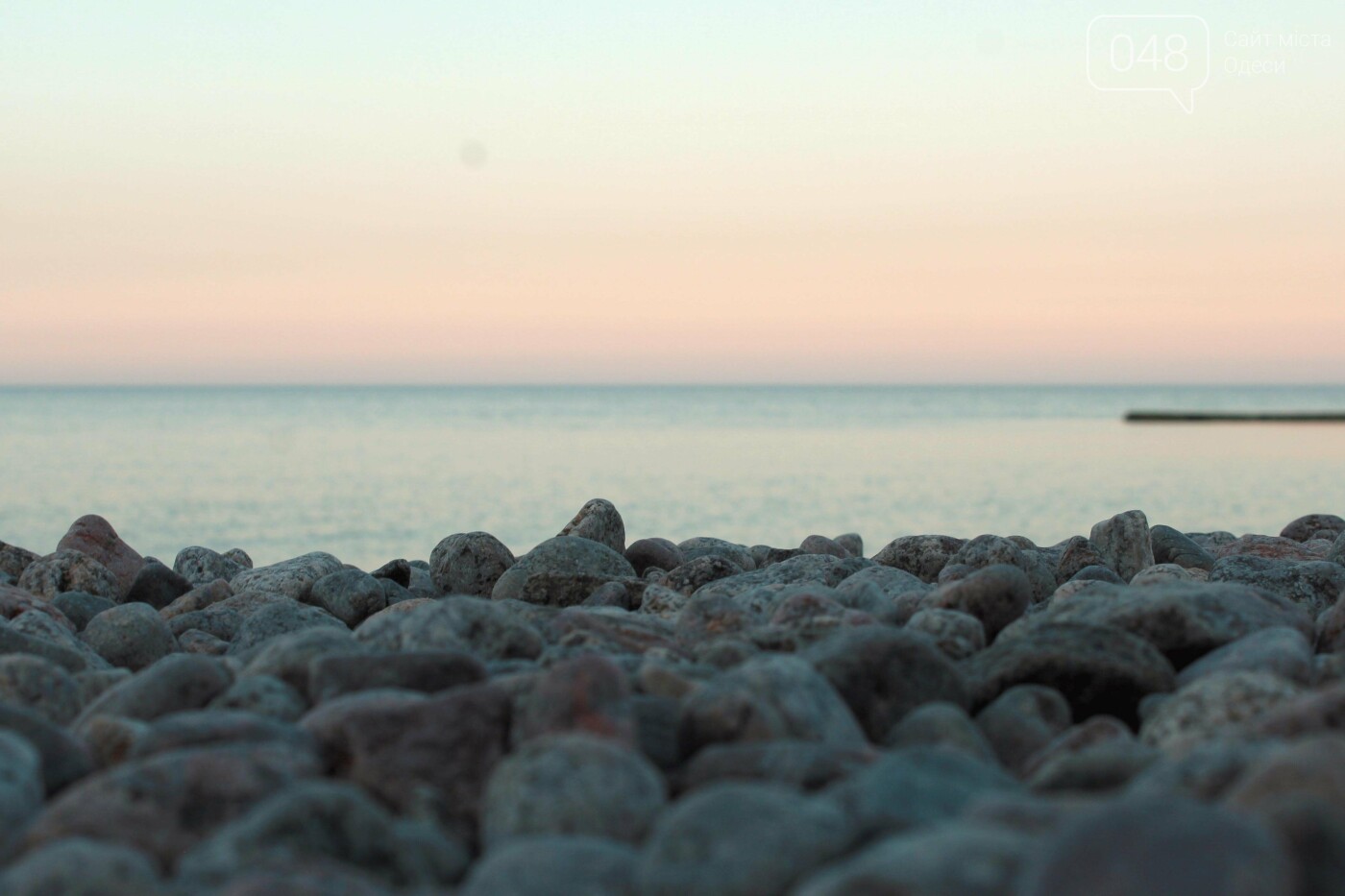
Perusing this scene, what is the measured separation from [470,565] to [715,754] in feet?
17.9

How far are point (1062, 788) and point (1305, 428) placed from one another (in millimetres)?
65697

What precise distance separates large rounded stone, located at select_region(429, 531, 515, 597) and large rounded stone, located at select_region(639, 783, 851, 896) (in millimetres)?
5861

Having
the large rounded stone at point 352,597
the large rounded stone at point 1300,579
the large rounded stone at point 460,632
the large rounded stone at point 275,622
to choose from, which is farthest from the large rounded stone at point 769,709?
the large rounded stone at point 352,597

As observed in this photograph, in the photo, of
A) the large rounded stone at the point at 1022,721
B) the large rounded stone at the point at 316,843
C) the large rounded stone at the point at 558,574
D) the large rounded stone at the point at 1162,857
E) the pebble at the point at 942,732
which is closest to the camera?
the large rounded stone at the point at 1162,857

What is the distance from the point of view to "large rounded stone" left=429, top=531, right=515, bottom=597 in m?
8.24

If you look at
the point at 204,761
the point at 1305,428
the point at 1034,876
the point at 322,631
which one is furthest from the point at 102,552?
the point at 1305,428

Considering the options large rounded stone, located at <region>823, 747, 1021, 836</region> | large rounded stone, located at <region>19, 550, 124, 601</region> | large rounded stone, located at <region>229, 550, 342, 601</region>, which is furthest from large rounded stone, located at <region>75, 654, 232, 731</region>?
large rounded stone, located at <region>19, 550, 124, 601</region>

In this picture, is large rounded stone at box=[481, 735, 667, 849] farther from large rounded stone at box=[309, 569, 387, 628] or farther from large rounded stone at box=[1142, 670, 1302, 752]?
large rounded stone at box=[309, 569, 387, 628]

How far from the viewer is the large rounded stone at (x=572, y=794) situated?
262 centimetres

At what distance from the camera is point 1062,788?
275cm

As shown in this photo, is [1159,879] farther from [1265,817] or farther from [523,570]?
[523,570]

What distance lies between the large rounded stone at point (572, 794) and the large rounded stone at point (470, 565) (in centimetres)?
547

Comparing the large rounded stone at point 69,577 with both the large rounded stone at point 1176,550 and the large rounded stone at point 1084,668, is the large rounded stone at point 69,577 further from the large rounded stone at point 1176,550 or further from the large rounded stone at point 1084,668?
the large rounded stone at point 1176,550

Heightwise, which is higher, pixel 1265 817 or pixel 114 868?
pixel 1265 817
